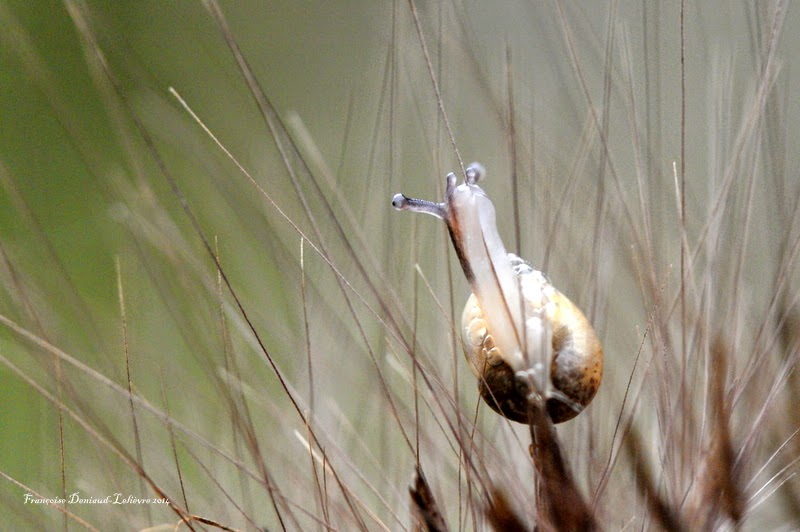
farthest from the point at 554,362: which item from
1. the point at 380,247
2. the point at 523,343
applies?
the point at 380,247

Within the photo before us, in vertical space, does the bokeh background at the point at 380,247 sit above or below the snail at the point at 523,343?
above

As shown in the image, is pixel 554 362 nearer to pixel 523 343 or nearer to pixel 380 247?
pixel 523 343

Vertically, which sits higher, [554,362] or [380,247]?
[380,247]

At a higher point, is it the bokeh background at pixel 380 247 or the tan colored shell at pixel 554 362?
the bokeh background at pixel 380 247

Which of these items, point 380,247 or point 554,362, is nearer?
point 554,362

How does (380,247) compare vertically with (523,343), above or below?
above
